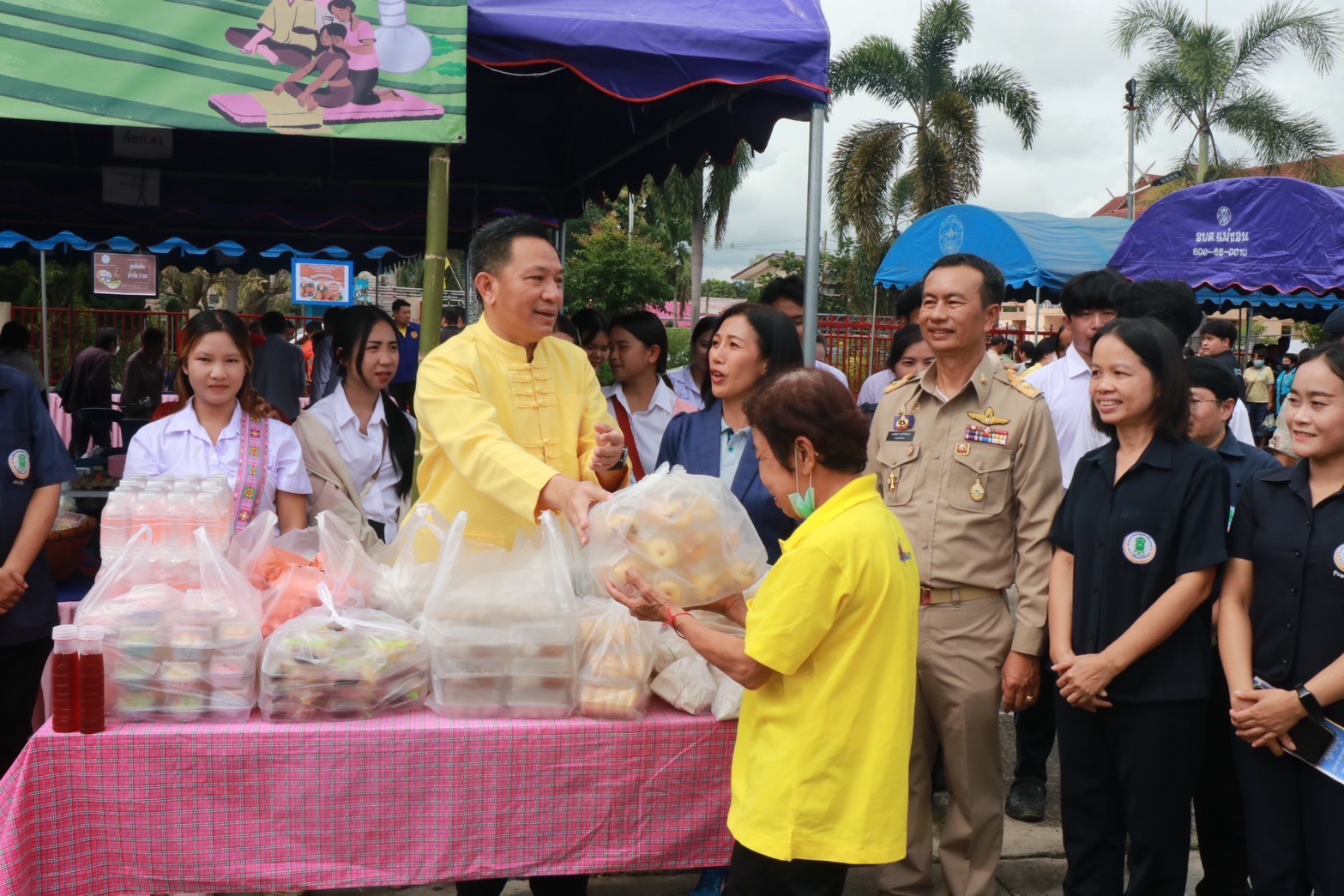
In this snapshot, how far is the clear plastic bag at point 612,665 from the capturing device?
2.45 metres

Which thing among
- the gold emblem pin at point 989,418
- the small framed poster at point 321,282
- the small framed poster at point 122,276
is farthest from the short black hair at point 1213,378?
the small framed poster at point 321,282

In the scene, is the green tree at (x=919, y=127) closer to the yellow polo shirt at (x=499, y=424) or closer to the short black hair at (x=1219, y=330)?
the short black hair at (x=1219, y=330)

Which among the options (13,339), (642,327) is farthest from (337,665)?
(13,339)

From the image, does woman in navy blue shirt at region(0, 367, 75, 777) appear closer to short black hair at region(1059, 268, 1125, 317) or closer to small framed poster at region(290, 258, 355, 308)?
short black hair at region(1059, 268, 1125, 317)

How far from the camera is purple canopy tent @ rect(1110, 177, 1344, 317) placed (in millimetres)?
9141

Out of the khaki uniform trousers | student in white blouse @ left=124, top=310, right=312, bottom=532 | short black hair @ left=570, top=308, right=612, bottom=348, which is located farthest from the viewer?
short black hair @ left=570, top=308, right=612, bottom=348

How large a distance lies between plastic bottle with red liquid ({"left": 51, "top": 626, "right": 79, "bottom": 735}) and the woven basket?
1219 mm

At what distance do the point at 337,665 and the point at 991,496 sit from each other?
1.68 metres

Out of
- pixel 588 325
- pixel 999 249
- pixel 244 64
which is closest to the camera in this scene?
pixel 244 64

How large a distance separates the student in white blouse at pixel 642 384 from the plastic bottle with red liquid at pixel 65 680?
2563 mm

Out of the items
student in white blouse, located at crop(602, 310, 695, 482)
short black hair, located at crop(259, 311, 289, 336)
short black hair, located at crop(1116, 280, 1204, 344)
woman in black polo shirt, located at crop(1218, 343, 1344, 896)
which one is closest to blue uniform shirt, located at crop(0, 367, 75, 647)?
student in white blouse, located at crop(602, 310, 695, 482)

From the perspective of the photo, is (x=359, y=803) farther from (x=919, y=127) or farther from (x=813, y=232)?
(x=919, y=127)

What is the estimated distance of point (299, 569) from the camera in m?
2.58

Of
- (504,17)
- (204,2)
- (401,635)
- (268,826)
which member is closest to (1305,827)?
(401,635)
